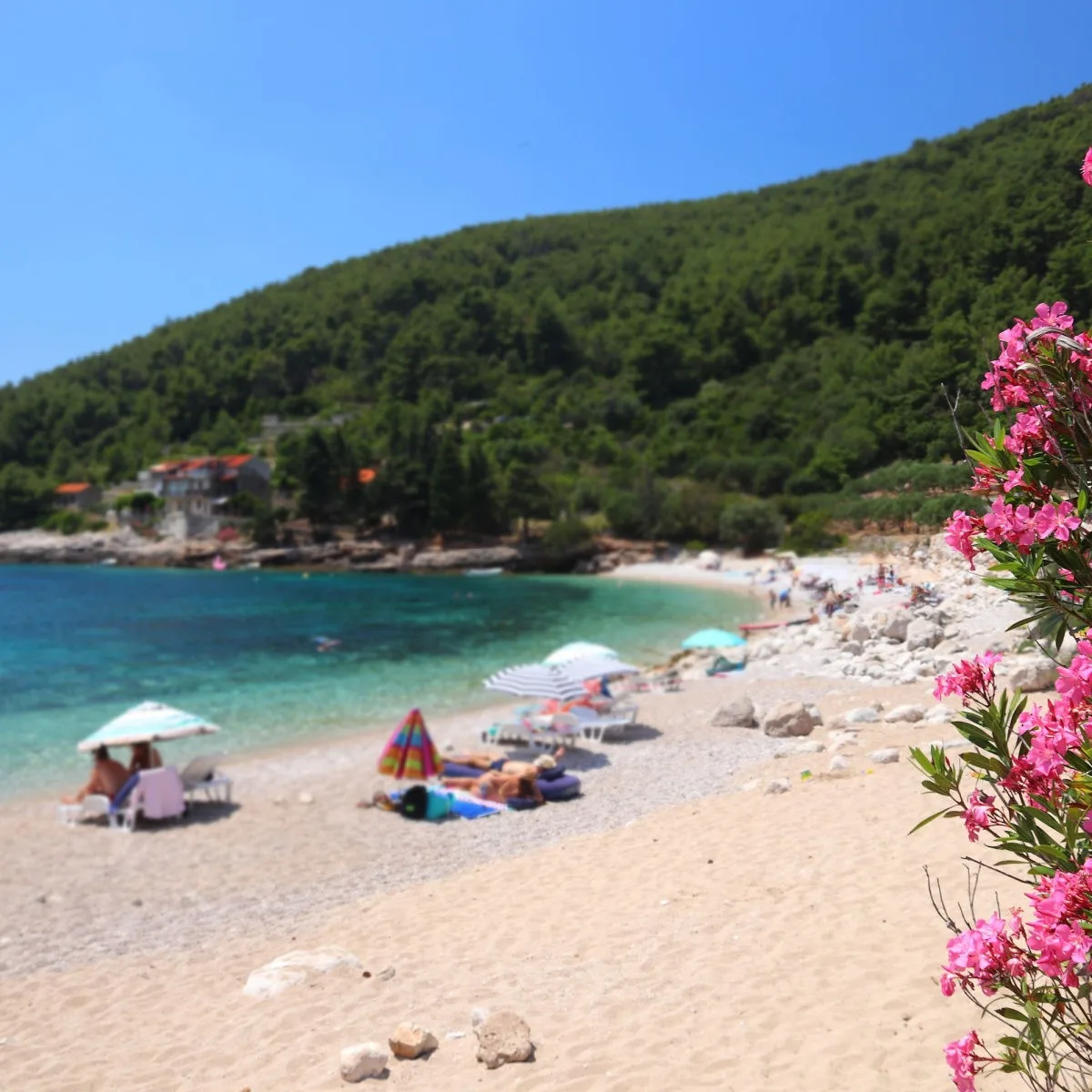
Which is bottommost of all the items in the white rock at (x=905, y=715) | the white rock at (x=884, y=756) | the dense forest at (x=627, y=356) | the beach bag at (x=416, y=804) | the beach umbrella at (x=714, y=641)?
the beach umbrella at (x=714, y=641)

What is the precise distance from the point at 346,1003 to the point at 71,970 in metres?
2.75

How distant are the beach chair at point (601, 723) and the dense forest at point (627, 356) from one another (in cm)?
568

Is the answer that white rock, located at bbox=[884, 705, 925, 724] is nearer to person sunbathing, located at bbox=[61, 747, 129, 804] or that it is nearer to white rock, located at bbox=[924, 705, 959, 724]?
white rock, located at bbox=[924, 705, 959, 724]

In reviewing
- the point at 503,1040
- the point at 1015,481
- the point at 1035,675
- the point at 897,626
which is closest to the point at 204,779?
the point at 503,1040

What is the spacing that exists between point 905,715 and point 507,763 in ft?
16.7

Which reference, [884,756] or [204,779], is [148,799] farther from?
[884,756]

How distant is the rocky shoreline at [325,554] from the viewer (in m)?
59.4

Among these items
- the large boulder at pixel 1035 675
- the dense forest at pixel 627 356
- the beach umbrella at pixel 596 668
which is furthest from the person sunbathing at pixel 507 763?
the dense forest at pixel 627 356

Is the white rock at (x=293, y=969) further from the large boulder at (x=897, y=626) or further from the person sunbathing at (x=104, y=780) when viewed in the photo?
the large boulder at (x=897, y=626)

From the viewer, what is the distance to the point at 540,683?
518 inches

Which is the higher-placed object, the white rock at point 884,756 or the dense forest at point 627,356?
the dense forest at point 627,356

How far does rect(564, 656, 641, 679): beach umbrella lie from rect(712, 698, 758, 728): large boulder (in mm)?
1865

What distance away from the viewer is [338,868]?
8.67 m

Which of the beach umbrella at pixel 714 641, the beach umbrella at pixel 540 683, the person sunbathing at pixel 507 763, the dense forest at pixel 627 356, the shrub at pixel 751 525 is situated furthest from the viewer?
the shrub at pixel 751 525
